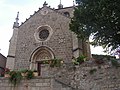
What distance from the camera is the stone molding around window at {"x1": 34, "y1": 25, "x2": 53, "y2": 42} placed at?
18984mm

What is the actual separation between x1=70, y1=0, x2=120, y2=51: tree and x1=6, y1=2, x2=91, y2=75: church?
5153 millimetres

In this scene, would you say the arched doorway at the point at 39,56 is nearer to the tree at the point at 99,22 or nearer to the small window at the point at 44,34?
the small window at the point at 44,34

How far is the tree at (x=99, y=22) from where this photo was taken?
9750 mm

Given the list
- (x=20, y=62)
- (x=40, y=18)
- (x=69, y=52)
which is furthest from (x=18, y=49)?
(x=69, y=52)

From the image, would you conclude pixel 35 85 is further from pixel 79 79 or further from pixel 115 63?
pixel 115 63

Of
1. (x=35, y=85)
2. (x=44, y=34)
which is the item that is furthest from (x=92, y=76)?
(x=44, y=34)

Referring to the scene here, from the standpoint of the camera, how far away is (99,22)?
10109mm

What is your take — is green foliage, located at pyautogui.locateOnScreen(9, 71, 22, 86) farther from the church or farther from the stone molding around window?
the stone molding around window

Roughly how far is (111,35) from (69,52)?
276 inches

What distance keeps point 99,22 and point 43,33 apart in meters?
10.2

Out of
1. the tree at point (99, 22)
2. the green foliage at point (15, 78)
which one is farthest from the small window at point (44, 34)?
the green foliage at point (15, 78)

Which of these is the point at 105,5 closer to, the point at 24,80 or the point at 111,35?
the point at 111,35

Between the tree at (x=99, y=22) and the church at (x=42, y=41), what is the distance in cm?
515

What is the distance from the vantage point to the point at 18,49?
763 inches
